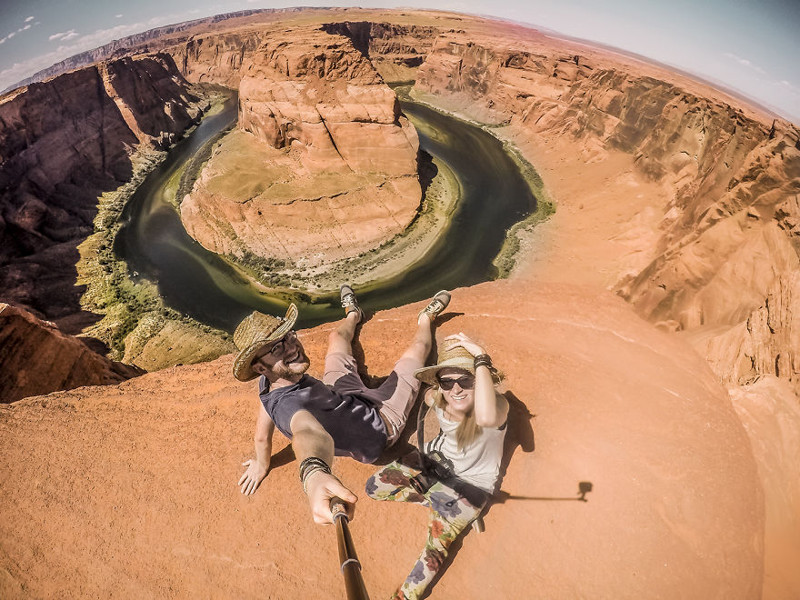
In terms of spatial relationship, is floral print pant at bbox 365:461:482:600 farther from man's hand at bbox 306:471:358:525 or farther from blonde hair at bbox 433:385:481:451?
man's hand at bbox 306:471:358:525

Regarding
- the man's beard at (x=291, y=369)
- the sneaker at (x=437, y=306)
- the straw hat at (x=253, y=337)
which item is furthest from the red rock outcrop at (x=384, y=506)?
the straw hat at (x=253, y=337)

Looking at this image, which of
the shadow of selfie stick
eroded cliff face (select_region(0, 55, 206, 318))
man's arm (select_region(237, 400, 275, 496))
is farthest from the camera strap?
eroded cliff face (select_region(0, 55, 206, 318))

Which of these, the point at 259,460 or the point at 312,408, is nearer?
the point at 312,408

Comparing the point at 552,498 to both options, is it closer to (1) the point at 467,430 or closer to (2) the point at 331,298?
(1) the point at 467,430

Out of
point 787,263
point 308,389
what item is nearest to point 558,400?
point 308,389

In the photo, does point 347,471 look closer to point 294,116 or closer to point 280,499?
point 280,499

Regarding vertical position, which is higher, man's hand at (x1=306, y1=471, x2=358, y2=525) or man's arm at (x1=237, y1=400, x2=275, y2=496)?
man's hand at (x1=306, y1=471, x2=358, y2=525)

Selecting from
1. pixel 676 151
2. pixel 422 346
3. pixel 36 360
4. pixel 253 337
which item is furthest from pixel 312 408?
pixel 676 151
